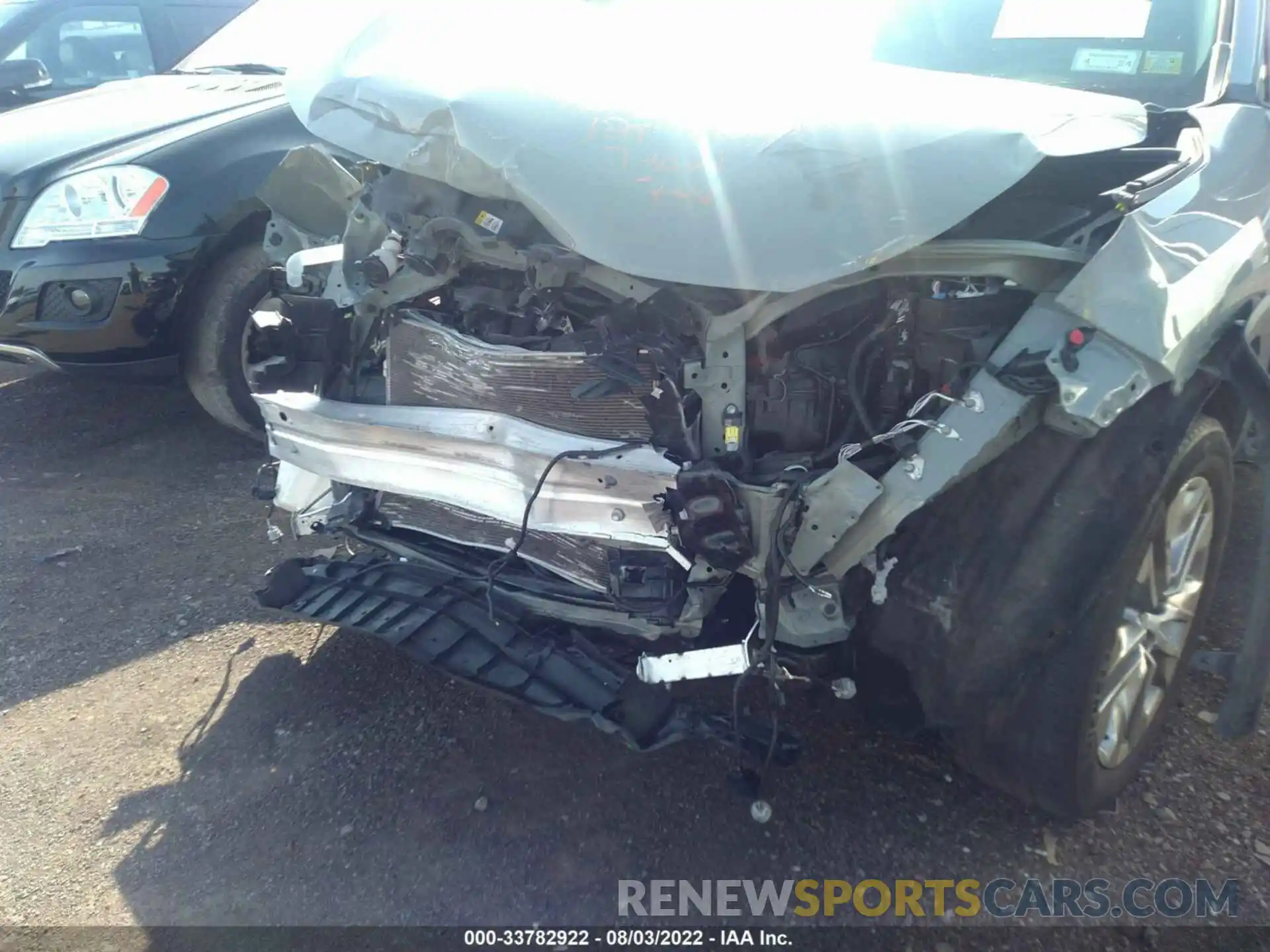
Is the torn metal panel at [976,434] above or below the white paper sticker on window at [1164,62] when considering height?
below

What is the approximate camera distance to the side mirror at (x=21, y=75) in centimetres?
564

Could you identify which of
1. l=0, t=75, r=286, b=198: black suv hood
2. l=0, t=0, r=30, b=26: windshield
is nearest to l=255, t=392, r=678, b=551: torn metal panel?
l=0, t=75, r=286, b=198: black suv hood

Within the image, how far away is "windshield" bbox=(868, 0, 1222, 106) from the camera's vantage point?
2.94 m

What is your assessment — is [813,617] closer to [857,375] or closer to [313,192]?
[857,375]

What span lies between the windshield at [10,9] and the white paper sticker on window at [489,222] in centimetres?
532

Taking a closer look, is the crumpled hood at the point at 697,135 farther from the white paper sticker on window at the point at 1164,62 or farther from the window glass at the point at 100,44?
the window glass at the point at 100,44

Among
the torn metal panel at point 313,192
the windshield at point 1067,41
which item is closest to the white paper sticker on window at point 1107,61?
the windshield at point 1067,41

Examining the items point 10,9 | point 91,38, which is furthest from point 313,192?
point 10,9

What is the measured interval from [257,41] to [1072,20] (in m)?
4.40

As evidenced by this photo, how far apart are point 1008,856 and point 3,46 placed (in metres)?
6.85

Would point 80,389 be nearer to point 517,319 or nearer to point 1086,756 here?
point 517,319

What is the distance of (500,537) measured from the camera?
2734 mm

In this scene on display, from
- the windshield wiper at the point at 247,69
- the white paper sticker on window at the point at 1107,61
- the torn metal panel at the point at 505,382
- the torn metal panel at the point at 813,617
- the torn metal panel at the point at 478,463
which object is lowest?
the torn metal panel at the point at 813,617

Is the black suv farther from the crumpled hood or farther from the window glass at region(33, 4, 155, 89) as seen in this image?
the crumpled hood
